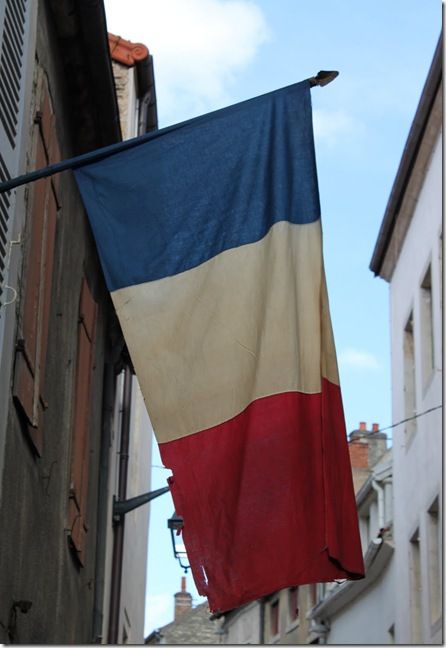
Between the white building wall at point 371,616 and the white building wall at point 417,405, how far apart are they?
1.60 m

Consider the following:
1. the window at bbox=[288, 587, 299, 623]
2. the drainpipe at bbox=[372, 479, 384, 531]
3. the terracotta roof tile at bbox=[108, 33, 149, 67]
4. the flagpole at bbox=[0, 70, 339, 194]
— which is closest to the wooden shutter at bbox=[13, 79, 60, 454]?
the flagpole at bbox=[0, 70, 339, 194]

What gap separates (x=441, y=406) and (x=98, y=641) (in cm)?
819

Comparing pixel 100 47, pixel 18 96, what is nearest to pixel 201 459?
pixel 18 96

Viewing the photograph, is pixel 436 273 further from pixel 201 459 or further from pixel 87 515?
pixel 201 459

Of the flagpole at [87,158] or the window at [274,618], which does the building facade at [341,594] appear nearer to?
the window at [274,618]

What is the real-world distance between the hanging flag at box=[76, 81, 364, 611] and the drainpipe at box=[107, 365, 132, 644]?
32.8ft

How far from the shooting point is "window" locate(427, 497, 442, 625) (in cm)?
2114

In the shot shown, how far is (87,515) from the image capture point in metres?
13.0

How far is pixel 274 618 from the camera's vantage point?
4309cm

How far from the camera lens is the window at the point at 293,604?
38825 mm

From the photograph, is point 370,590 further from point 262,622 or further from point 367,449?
point 262,622

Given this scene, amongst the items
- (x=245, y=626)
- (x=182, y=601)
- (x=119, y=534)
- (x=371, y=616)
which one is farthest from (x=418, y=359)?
(x=182, y=601)

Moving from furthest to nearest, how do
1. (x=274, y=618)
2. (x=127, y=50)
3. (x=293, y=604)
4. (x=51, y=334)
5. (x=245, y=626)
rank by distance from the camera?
(x=245, y=626) < (x=274, y=618) < (x=293, y=604) < (x=127, y=50) < (x=51, y=334)

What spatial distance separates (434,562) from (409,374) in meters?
4.20
